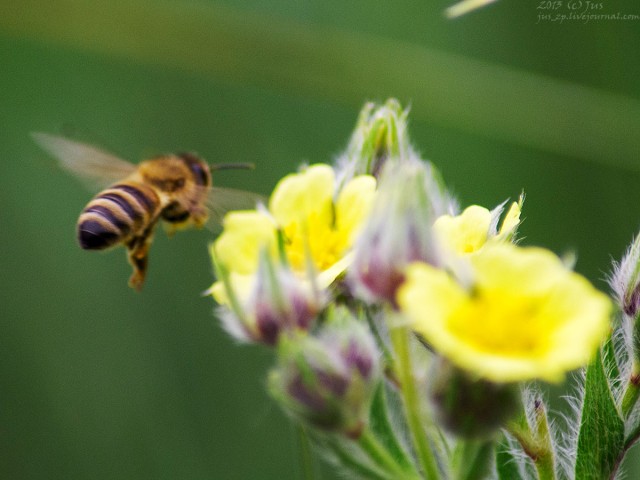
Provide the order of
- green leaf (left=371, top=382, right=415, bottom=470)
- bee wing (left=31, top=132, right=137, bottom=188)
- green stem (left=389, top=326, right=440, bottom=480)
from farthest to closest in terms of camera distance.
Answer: bee wing (left=31, top=132, right=137, bottom=188) → green leaf (left=371, top=382, right=415, bottom=470) → green stem (left=389, top=326, right=440, bottom=480)

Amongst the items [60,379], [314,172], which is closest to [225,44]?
[60,379]

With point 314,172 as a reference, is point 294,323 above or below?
below

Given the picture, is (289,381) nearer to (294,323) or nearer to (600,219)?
(294,323)

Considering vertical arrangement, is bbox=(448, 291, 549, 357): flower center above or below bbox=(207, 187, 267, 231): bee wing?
below

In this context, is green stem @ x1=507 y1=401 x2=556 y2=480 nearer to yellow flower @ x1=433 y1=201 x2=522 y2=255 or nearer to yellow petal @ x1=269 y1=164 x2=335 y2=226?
yellow flower @ x1=433 y1=201 x2=522 y2=255

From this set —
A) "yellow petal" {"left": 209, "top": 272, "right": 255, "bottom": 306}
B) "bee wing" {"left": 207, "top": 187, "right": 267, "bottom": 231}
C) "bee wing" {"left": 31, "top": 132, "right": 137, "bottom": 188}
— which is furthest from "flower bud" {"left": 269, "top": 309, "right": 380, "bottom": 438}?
"bee wing" {"left": 31, "top": 132, "right": 137, "bottom": 188}

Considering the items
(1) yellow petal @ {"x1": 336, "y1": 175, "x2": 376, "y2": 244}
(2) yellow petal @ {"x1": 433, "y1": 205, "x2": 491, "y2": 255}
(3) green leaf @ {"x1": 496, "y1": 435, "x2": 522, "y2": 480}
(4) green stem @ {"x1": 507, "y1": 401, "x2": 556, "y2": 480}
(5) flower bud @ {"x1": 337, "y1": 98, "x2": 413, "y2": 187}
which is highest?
(5) flower bud @ {"x1": 337, "y1": 98, "x2": 413, "y2": 187}

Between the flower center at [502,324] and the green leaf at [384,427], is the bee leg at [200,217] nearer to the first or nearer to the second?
the green leaf at [384,427]

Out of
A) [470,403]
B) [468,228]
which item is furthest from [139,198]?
[470,403]
